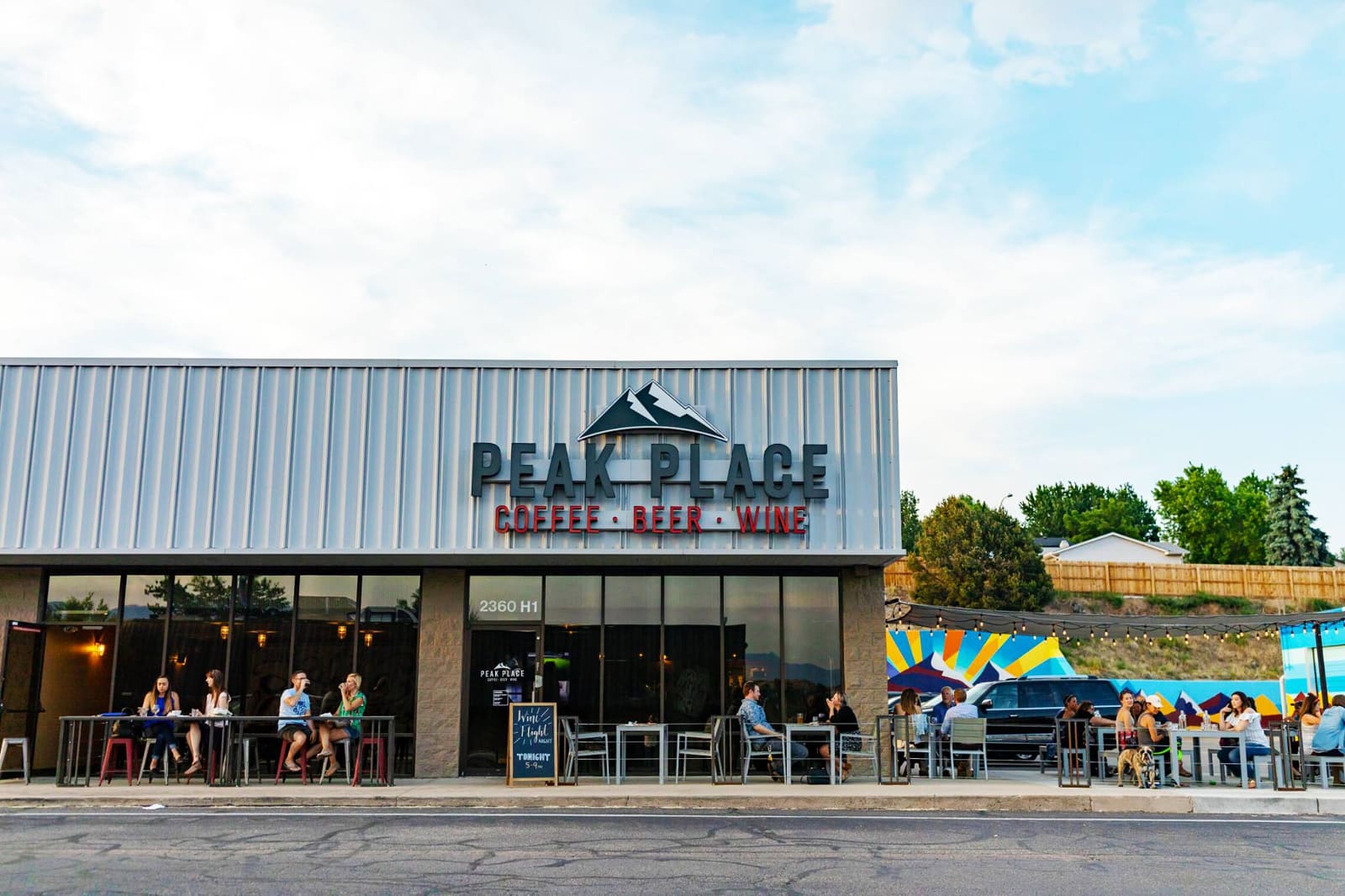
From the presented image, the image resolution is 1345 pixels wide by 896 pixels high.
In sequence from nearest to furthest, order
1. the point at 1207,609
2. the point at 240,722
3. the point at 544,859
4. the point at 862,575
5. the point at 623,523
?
the point at 544,859 < the point at 240,722 < the point at 623,523 < the point at 862,575 < the point at 1207,609

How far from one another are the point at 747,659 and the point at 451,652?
15.0ft

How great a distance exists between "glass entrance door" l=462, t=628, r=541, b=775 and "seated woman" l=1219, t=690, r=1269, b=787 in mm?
10315

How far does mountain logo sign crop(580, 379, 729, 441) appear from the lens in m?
18.6

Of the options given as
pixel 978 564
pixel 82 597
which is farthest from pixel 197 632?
pixel 978 564

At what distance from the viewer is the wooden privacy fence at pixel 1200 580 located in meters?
57.8

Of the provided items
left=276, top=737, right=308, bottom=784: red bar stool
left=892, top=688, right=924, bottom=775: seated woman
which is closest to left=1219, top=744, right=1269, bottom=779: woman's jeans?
left=892, top=688, right=924, bottom=775: seated woman

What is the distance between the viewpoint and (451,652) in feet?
62.7

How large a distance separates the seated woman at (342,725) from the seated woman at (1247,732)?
485 inches

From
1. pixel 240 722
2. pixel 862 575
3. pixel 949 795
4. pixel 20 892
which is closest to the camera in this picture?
→ pixel 20 892

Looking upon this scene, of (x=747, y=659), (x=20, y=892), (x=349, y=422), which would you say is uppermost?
(x=349, y=422)

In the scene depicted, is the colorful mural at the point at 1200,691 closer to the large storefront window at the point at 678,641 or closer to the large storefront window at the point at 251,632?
the large storefront window at the point at 678,641

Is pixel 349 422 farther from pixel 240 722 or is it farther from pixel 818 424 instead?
pixel 818 424

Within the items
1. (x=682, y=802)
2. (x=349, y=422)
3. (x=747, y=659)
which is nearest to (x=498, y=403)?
Answer: (x=349, y=422)

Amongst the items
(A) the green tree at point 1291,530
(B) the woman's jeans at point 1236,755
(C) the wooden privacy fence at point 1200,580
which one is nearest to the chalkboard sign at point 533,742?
(B) the woman's jeans at point 1236,755
